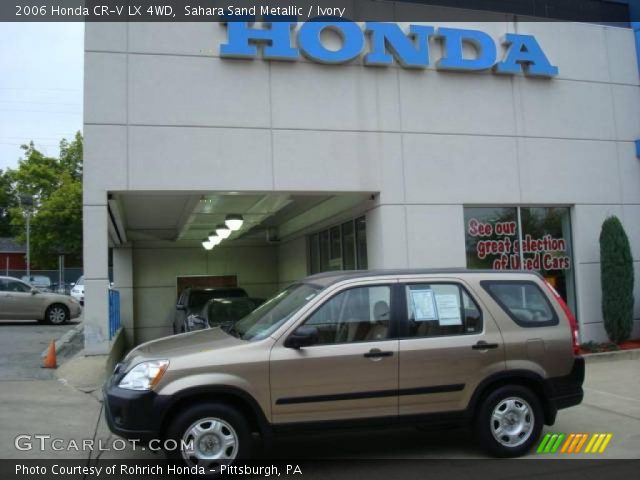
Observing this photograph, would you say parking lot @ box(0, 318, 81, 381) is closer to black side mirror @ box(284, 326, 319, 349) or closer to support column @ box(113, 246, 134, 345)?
support column @ box(113, 246, 134, 345)

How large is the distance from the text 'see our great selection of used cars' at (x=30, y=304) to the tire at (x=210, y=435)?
15498 mm

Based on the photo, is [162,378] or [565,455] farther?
[565,455]

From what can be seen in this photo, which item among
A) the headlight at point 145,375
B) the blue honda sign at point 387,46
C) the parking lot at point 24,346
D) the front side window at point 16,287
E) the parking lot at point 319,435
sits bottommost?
the parking lot at point 319,435

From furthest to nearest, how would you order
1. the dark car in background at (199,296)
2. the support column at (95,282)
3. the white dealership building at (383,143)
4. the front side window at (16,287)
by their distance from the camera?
the front side window at (16,287)
the dark car in background at (199,296)
the white dealership building at (383,143)
the support column at (95,282)

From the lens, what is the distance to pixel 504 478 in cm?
516

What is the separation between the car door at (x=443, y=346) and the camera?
5.46 metres

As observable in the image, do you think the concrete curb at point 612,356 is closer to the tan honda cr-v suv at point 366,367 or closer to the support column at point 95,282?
the tan honda cr-v suv at point 366,367

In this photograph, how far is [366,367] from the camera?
5.34 metres

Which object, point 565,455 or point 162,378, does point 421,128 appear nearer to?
point 565,455

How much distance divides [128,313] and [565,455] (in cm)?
1408

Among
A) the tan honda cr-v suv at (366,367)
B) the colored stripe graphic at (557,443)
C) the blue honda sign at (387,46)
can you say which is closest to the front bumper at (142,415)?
the tan honda cr-v suv at (366,367)

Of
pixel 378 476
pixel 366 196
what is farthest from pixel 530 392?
pixel 366 196

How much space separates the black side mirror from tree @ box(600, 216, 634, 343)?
8202 millimetres

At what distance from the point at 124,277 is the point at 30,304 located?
10.6 feet
